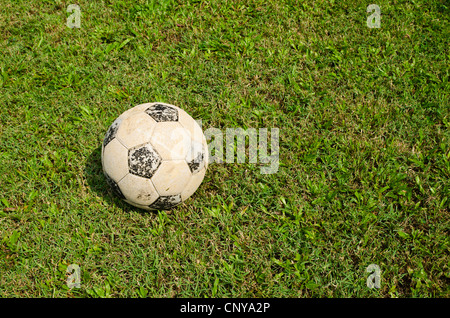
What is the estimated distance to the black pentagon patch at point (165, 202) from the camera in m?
2.82

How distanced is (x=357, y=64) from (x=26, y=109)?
13.3ft

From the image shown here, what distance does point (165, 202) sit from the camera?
2861mm

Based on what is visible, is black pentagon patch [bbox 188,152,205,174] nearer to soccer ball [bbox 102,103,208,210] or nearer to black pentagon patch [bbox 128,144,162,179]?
soccer ball [bbox 102,103,208,210]

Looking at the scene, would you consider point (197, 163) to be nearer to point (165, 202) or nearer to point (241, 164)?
point (165, 202)

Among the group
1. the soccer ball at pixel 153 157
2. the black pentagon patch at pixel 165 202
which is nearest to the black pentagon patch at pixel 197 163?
the soccer ball at pixel 153 157

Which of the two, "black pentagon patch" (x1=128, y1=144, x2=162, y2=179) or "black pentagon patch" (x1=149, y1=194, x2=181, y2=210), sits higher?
"black pentagon patch" (x1=128, y1=144, x2=162, y2=179)

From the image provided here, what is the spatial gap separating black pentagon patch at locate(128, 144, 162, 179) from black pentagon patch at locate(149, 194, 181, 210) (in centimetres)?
26

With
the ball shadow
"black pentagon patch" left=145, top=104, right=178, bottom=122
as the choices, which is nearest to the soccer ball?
"black pentagon patch" left=145, top=104, right=178, bottom=122

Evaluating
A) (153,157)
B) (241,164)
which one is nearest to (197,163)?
(153,157)

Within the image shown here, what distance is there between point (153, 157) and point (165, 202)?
434 millimetres

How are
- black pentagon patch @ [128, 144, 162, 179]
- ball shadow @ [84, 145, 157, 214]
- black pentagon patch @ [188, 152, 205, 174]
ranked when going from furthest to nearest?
ball shadow @ [84, 145, 157, 214] < black pentagon patch @ [188, 152, 205, 174] < black pentagon patch @ [128, 144, 162, 179]

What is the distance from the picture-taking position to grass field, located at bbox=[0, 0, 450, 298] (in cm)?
289

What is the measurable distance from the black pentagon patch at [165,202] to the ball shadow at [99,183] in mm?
321
